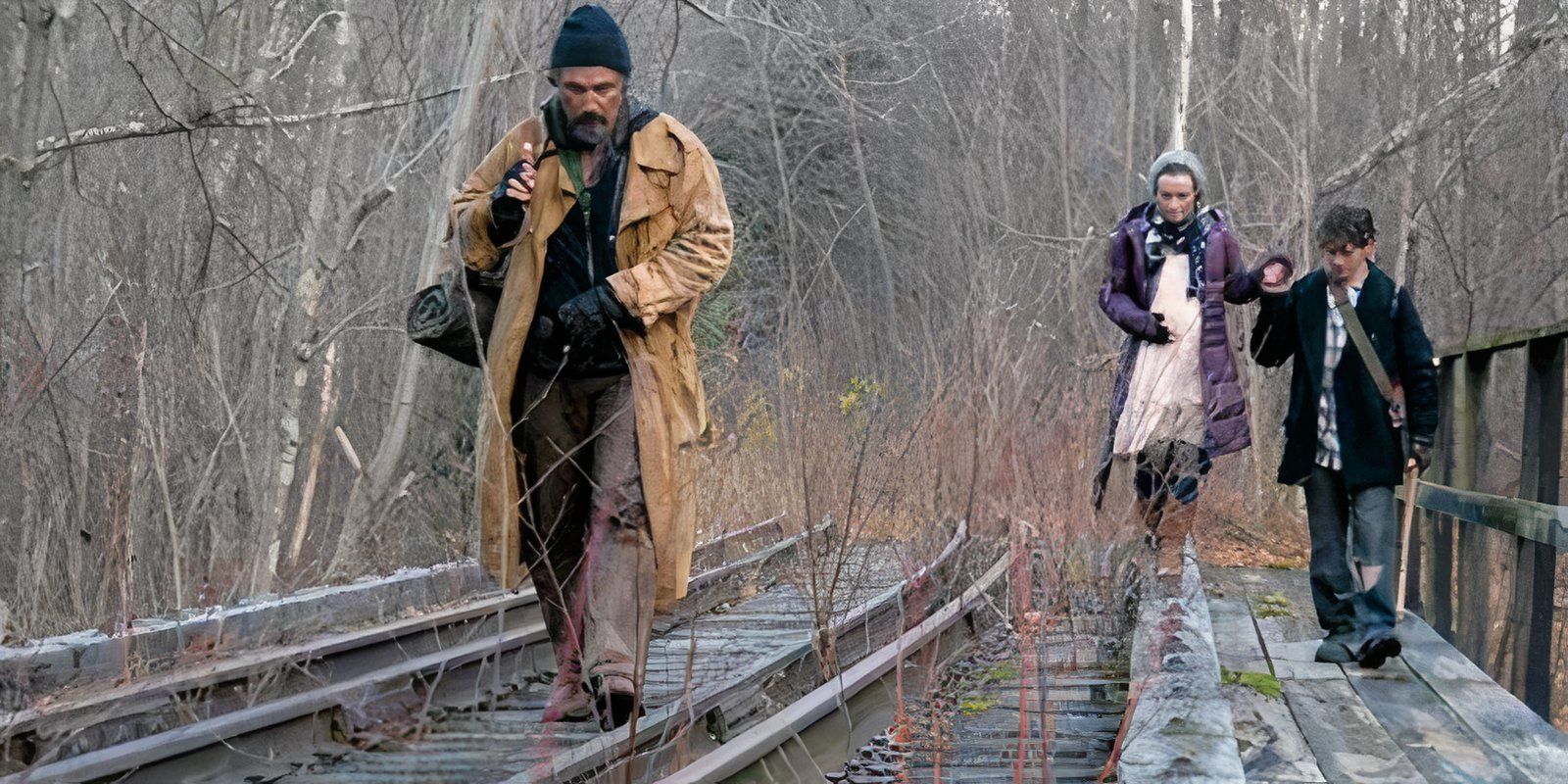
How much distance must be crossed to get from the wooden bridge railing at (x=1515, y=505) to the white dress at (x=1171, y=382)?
1122mm

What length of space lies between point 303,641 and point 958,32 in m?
15.9

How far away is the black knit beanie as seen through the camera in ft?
17.0

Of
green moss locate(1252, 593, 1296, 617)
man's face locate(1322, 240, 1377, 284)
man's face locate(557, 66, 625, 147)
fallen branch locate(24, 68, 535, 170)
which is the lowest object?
green moss locate(1252, 593, 1296, 617)

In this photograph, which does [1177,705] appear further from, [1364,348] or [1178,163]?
[1178,163]

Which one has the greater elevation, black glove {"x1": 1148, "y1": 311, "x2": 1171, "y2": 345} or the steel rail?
black glove {"x1": 1148, "y1": 311, "x2": 1171, "y2": 345}

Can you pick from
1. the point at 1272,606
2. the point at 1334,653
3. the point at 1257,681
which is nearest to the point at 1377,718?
the point at 1257,681

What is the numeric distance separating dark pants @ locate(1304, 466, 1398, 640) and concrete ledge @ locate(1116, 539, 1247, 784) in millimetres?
494

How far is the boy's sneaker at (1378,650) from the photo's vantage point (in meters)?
6.26

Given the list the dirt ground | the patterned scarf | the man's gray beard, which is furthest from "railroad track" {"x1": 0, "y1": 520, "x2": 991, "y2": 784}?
the dirt ground

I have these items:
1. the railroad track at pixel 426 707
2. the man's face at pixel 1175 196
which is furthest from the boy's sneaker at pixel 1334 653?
the man's face at pixel 1175 196

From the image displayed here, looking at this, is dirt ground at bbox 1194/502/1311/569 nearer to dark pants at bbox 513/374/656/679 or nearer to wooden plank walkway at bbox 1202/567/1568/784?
wooden plank walkway at bbox 1202/567/1568/784

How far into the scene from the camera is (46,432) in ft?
27.0

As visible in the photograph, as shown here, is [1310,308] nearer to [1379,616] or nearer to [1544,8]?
[1379,616]

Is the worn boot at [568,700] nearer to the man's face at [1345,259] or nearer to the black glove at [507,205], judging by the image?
the black glove at [507,205]
